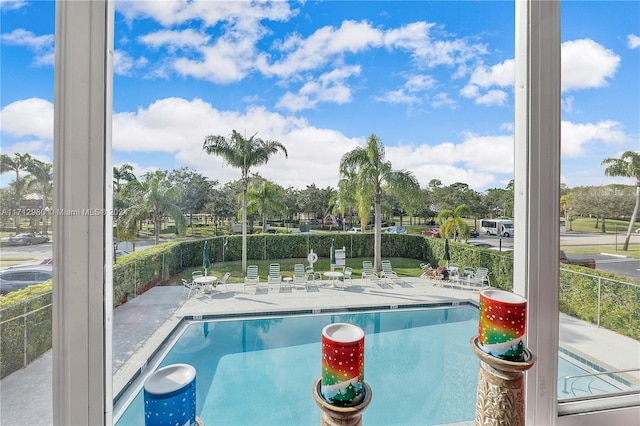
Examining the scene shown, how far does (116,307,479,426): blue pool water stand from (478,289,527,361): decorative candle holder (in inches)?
15.5

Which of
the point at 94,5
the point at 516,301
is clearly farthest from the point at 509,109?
the point at 94,5

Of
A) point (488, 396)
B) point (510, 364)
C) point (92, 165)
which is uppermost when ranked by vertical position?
point (92, 165)

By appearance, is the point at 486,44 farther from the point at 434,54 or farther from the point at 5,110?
the point at 5,110

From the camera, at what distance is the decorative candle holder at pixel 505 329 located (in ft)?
2.63

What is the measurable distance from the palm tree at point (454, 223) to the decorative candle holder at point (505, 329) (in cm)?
887

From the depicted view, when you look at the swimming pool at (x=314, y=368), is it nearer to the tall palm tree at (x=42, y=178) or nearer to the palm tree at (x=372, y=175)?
the tall palm tree at (x=42, y=178)

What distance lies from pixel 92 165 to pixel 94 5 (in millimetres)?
442

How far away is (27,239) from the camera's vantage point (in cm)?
72

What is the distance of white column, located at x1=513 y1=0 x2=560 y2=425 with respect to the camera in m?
0.92

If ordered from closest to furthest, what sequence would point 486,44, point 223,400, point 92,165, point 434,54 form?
1. point 92,165
2. point 486,44
3. point 434,54
4. point 223,400

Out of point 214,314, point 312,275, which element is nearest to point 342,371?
point 214,314

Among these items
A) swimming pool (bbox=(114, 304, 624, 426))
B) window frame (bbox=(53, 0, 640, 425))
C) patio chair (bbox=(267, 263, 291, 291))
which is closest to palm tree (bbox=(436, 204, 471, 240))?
swimming pool (bbox=(114, 304, 624, 426))

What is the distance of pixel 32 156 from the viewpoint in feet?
2.43

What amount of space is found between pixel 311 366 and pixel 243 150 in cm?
706
